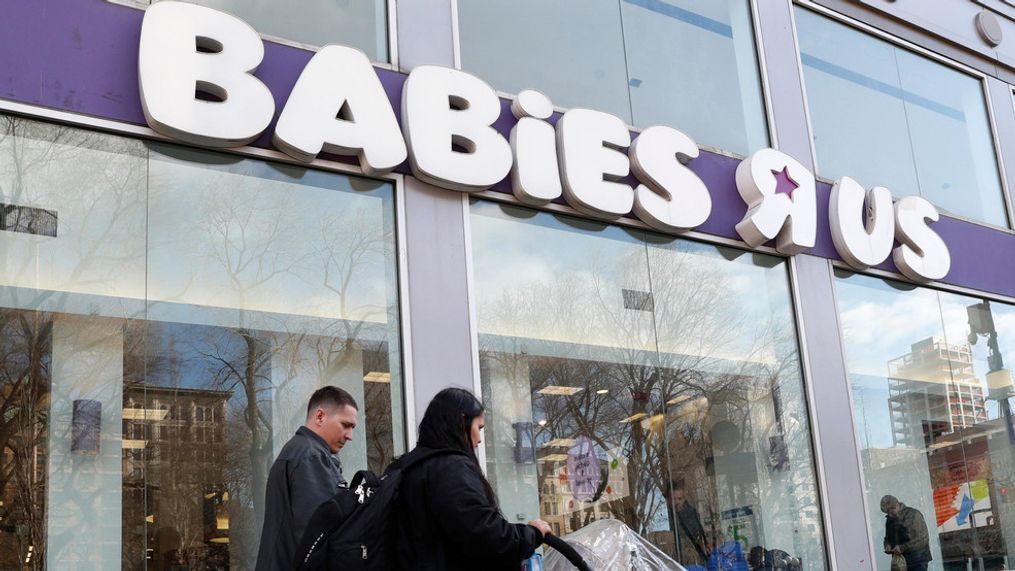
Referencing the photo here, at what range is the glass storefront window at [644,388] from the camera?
798cm

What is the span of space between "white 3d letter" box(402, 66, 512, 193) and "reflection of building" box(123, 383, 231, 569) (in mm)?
2286

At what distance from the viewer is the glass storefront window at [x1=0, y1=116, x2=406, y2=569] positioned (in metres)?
6.10

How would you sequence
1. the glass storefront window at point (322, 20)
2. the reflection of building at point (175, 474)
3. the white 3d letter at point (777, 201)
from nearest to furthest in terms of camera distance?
the reflection of building at point (175, 474) < the glass storefront window at point (322, 20) < the white 3d letter at point (777, 201)

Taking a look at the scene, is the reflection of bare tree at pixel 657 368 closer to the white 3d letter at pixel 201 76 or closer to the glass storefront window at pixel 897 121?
the white 3d letter at pixel 201 76

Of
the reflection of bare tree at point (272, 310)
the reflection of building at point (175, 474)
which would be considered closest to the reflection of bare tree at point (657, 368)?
the reflection of bare tree at point (272, 310)

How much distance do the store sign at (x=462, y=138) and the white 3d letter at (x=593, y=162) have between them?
11 millimetres

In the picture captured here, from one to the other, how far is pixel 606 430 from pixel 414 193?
2.27 meters

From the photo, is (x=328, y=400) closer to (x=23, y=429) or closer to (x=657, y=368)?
(x=23, y=429)

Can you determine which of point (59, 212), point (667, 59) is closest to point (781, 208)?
point (667, 59)

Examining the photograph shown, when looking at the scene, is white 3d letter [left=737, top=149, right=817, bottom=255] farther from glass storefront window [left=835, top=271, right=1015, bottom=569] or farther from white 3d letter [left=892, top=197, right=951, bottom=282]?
white 3d letter [left=892, top=197, right=951, bottom=282]

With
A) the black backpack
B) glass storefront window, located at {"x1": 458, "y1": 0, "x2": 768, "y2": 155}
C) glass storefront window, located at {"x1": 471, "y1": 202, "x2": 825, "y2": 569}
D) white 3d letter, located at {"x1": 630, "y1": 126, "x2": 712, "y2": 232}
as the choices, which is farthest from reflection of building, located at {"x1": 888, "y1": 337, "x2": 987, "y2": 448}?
the black backpack

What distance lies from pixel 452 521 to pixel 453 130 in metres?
4.41

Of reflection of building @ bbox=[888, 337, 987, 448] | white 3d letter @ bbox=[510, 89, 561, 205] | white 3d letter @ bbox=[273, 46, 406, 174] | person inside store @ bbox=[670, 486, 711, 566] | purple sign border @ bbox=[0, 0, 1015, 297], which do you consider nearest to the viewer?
purple sign border @ bbox=[0, 0, 1015, 297]

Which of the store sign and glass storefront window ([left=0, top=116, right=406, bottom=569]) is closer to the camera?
glass storefront window ([left=0, top=116, right=406, bottom=569])
